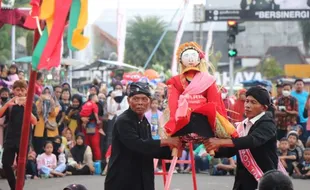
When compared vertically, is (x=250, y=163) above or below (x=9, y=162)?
above

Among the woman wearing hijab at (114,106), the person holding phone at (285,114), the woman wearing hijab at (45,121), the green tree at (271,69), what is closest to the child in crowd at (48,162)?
the woman wearing hijab at (45,121)

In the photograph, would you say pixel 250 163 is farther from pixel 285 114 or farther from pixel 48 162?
pixel 285 114

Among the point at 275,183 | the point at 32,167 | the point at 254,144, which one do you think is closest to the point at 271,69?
the point at 32,167

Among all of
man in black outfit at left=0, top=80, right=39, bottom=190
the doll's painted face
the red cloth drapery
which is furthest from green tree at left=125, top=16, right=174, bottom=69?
the doll's painted face

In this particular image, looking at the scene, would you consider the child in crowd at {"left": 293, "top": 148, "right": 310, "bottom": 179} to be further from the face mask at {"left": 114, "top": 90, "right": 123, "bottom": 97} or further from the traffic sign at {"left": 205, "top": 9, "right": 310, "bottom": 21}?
the traffic sign at {"left": 205, "top": 9, "right": 310, "bottom": 21}

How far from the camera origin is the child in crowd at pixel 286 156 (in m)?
16.4

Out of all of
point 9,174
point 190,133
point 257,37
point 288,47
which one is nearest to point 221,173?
point 9,174

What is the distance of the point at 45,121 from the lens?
17.0 meters

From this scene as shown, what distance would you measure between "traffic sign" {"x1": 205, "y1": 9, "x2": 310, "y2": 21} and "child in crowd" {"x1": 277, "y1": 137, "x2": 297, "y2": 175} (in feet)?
38.3

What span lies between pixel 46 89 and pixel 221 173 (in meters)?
3.89

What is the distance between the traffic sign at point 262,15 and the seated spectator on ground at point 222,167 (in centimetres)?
1143

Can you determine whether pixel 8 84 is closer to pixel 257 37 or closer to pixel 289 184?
pixel 289 184

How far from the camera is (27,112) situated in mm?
6062

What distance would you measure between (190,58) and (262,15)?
19.3 meters
